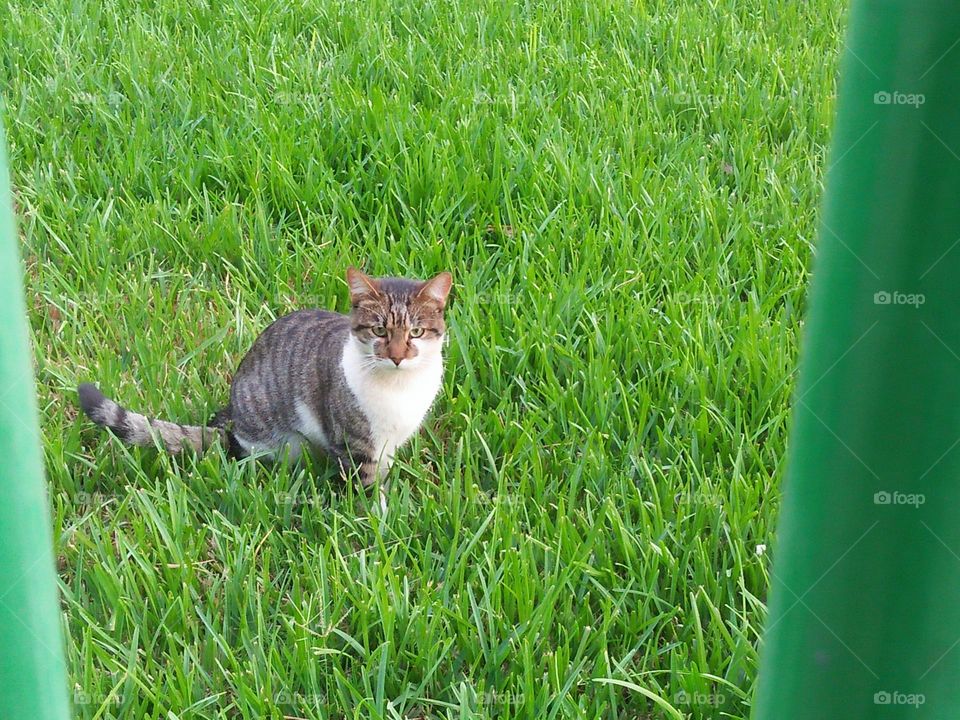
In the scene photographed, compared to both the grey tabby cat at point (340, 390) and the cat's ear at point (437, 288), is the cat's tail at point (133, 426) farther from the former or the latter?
Result: the cat's ear at point (437, 288)

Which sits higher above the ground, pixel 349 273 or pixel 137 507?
pixel 349 273

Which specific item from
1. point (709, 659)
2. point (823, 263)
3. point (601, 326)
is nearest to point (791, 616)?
point (823, 263)

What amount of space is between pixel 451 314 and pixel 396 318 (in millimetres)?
541

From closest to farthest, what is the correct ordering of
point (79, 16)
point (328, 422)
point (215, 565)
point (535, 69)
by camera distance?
point (215, 565) < point (328, 422) < point (535, 69) < point (79, 16)

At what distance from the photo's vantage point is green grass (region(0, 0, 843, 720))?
2.25m

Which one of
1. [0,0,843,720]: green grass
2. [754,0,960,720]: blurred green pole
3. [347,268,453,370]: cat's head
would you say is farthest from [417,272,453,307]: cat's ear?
[754,0,960,720]: blurred green pole

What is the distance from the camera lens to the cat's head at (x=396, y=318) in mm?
2740

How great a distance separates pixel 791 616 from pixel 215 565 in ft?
6.90

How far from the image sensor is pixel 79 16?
5.08m

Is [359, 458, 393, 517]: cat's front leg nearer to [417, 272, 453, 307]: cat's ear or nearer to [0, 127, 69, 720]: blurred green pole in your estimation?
[417, 272, 453, 307]: cat's ear

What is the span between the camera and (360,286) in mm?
2809

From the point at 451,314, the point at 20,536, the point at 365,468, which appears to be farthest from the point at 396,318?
the point at 20,536

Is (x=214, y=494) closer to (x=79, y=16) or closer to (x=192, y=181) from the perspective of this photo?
(x=192, y=181)

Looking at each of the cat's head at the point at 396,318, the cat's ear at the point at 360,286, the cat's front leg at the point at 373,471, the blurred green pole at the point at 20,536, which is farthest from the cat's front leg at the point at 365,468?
the blurred green pole at the point at 20,536
